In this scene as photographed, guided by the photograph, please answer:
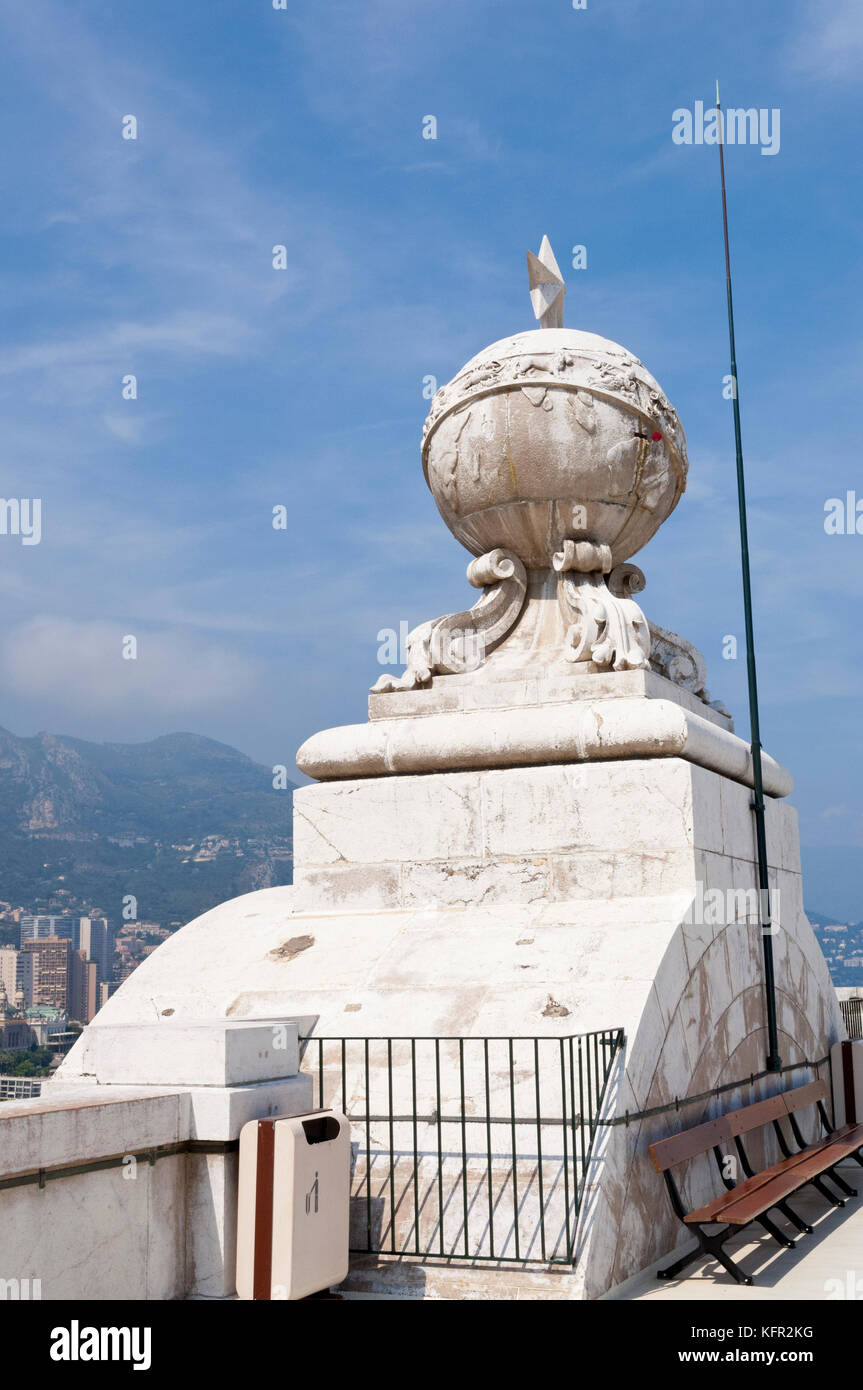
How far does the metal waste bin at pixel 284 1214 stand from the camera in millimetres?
4703

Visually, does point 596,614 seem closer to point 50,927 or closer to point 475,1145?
point 475,1145

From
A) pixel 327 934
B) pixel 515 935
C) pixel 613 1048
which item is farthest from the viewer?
pixel 327 934

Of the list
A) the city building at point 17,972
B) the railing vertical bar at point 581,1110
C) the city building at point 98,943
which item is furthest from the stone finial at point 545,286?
the city building at point 98,943

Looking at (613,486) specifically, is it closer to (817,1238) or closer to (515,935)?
(515,935)

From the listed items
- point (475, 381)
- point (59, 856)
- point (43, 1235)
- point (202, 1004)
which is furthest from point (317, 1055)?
point (59, 856)

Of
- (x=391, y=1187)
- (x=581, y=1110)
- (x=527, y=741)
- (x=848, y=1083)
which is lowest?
(x=848, y=1083)

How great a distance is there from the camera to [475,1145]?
18.7ft

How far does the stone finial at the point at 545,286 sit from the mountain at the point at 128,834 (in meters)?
35.7

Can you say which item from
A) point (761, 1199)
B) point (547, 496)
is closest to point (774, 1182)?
point (761, 1199)

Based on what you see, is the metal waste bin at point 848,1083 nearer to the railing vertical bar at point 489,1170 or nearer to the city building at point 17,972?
the railing vertical bar at point 489,1170

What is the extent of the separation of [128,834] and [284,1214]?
118 metres
